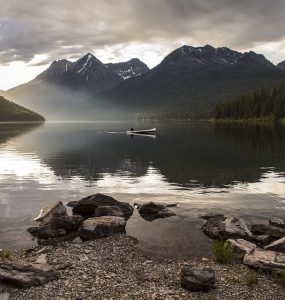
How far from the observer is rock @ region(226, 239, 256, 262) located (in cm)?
2316

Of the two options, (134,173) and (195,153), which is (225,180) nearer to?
(134,173)

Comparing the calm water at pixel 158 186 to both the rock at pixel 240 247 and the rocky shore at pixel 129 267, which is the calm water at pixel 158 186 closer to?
the rock at pixel 240 247

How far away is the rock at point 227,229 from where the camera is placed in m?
26.9

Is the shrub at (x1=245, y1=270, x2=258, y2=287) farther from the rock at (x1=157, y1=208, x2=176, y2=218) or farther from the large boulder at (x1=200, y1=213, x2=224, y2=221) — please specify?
the rock at (x1=157, y1=208, x2=176, y2=218)

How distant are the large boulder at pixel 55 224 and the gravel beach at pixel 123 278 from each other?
281cm

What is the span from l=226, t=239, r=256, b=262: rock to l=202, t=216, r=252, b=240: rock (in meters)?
1.85

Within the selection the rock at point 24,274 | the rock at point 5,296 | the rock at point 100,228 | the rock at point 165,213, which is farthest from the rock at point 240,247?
the rock at point 5,296

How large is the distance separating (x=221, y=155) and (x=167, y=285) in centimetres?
6067

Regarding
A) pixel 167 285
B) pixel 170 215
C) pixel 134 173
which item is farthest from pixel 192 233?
pixel 134 173

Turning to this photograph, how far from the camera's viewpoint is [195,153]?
82.3 meters

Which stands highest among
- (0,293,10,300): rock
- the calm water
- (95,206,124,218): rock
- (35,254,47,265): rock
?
(95,206,124,218): rock

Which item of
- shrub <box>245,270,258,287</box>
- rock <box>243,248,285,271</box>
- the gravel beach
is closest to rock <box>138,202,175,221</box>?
the gravel beach

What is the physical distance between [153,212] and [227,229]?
8.36 meters

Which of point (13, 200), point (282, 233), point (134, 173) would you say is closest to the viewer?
point (282, 233)
